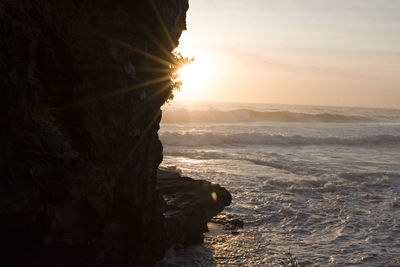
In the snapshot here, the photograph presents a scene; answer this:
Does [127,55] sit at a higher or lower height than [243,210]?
higher

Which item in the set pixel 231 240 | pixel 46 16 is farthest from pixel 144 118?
pixel 231 240

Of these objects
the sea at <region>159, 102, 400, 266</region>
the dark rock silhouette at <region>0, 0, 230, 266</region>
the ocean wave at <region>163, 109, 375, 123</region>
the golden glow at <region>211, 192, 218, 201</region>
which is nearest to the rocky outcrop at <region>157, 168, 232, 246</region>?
the golden glow at <region>211, 192, 218, 201</region>

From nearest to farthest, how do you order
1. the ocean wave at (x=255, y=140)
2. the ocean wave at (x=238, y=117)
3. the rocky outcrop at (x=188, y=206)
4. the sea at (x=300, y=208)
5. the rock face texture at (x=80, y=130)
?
the rock face texture at (x=80, y=130), the sea at (x=300, y=208), the rocky outcrop at (x=188, y=206), the ocean wave at (x=255, y=140), the ocean wave at (x=238, y=117)

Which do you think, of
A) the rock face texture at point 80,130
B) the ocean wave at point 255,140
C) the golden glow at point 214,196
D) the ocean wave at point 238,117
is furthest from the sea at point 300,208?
the ocean wave at point 238,117

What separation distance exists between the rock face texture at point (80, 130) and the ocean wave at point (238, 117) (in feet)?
144

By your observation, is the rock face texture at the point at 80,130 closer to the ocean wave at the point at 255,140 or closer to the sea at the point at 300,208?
the sea at the point at 300,208

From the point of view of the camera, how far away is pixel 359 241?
29.0ft

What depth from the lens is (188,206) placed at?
855cm

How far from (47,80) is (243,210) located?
766cm

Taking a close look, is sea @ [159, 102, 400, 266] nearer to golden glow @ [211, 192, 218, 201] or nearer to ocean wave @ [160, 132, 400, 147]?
golden glow @ [211, 192, 218, 201]

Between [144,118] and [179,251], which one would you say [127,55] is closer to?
[144,118]

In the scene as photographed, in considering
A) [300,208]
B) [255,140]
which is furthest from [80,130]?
[255,140]

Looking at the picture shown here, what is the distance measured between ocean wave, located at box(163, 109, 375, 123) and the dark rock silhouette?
144ft

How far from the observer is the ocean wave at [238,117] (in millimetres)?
53344
